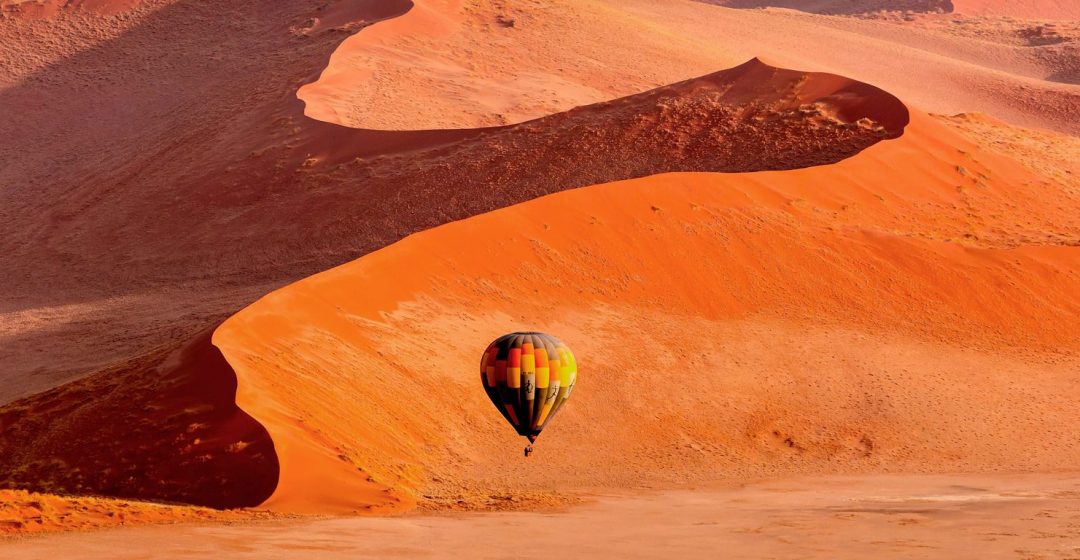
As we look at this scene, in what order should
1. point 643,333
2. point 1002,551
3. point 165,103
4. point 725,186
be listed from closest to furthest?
point 1002,551 < point 643,333 < point 725,186 < point 165,103

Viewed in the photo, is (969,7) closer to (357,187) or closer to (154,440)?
(357,187)

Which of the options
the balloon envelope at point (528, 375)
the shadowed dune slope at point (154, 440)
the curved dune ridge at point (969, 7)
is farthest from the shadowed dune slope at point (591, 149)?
the curved dune ridge at point (969, 7)

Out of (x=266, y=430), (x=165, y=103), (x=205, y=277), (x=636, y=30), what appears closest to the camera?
(x=266, y=430)

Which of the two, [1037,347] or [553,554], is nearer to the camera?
[553,554]

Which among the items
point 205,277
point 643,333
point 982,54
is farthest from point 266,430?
point 982,54

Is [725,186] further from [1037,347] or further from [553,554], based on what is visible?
[553,554]

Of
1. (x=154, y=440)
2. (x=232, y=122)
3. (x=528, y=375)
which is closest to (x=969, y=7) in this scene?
(x=232, y=122)

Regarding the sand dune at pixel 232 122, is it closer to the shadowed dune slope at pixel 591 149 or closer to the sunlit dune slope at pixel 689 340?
the shadowed dune slope at pixel 591 149

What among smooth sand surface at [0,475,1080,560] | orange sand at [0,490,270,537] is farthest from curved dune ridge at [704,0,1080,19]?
orange sand at [0,490,270,537]
